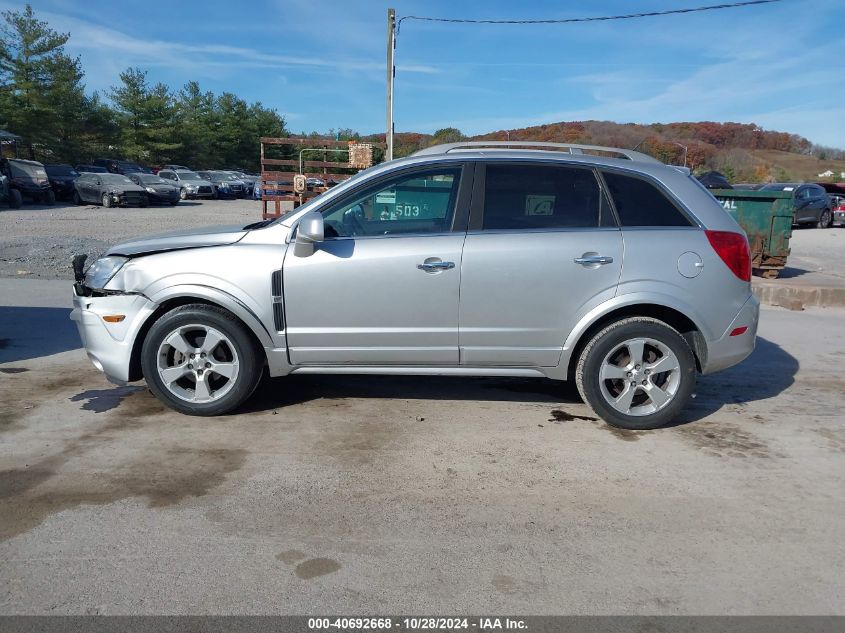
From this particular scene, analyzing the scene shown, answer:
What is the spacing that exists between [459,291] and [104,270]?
2.47m

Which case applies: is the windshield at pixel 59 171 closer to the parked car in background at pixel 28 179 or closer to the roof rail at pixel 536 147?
the parked car in background at pixel 28 179

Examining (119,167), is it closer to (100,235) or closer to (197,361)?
(100,235)

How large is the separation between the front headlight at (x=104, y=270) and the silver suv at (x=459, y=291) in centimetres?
1

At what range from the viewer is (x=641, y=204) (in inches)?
189

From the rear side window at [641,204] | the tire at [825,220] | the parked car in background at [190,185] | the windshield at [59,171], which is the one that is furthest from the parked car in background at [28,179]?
the tire at [825,220]

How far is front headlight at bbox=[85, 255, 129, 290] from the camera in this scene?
15.6 feet

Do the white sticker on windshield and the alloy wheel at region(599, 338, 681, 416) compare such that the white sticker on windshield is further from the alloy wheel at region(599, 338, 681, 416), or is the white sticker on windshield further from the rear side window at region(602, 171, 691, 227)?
the alloy wheel at region(599, 338, 681, 416)

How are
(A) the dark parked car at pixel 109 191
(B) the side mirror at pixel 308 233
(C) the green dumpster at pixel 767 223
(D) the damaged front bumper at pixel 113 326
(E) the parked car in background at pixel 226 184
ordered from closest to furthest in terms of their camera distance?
(B) the side mirror at pixel 308 233 < (D) the damaged front bumper at pixel 113 326 < (C) the green dumpster at pixel 767 223 < (A) the dark parked car at pixel 109 191 < (E) the parked car in background at pixel 226 184

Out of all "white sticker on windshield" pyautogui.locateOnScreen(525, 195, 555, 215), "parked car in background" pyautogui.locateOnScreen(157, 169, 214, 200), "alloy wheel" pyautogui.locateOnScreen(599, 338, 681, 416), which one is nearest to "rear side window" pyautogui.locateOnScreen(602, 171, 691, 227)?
"white sticker on windshield" pyautogui.locateOnScreen(525, 195, 555, 215)

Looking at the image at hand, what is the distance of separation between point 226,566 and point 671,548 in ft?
6.77

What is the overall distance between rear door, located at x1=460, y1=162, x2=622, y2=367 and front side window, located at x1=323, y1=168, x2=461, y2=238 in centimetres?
22

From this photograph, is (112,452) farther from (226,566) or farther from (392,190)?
(392,190)

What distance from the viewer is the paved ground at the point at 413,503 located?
2.90 meters

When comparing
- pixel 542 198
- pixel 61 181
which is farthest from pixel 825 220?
pixel 61 181
